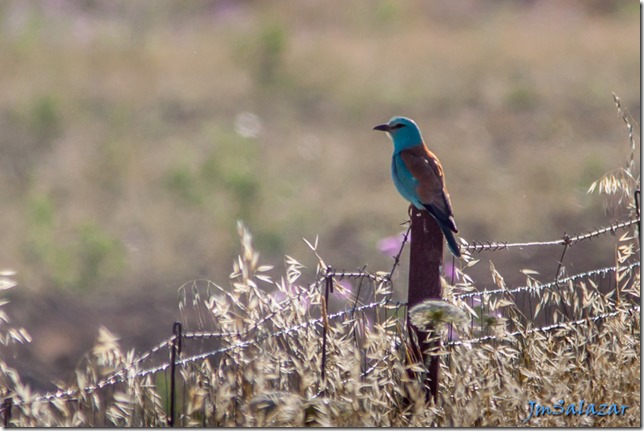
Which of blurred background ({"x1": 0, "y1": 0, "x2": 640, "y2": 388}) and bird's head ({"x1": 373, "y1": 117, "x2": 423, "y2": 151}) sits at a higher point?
blurred background ({"x1": 0, "y1": 0, "x2": 640, "y2": 388})

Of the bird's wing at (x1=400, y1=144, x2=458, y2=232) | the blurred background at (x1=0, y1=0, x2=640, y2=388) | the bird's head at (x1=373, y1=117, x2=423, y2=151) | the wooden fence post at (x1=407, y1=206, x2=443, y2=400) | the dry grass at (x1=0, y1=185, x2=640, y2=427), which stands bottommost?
the dry grass at (x1=0, y1=185, x2=640, y2=427)

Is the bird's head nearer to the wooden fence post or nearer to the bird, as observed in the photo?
the bird

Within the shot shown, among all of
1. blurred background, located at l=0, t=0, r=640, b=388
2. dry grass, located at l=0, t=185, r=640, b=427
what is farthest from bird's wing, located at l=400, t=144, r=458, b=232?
blurred background, located at l=0, t=0, r=640, b=388

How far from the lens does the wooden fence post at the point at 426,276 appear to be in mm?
3844

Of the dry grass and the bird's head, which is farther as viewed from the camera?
the bird's head

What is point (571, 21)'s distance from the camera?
17.5 m

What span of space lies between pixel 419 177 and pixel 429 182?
105 mm

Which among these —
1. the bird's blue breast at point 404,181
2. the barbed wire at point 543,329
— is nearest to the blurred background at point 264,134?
the bird's blue breast at point 404,181

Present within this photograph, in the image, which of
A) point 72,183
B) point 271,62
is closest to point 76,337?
point 72,183

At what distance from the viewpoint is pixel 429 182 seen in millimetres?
4699

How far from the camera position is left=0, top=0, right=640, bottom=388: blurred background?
9.58m

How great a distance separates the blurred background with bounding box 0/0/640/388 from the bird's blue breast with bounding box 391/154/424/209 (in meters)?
3.22

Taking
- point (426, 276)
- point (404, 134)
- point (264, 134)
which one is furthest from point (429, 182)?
point (264, 134)

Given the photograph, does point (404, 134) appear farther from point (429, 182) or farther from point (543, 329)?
point (543, 329)
